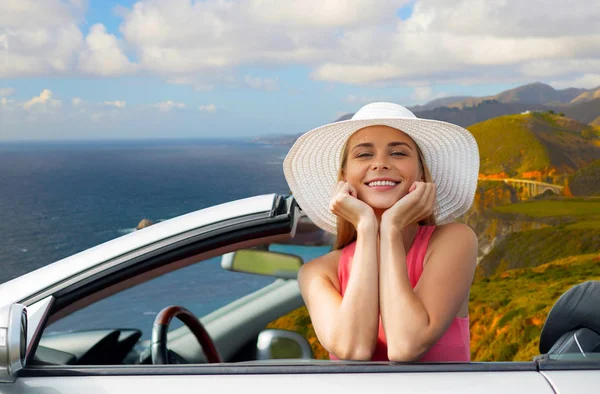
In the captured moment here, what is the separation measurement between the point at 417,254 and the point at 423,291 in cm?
20

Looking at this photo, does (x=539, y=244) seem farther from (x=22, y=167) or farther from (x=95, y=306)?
(x=22, y=167)

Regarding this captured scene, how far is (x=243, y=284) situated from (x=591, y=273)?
5302 millimetres

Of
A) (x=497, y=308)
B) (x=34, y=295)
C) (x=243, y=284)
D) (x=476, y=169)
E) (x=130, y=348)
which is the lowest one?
(x=497, y=308)

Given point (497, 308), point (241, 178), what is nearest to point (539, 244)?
point (497, 308)

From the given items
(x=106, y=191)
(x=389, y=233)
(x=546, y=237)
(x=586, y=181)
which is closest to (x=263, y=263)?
(x=389, y=233)

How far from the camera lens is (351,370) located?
1.12 m

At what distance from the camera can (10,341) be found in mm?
1015

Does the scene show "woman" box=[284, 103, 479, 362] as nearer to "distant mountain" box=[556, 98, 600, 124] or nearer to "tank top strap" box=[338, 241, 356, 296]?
"tank top strap" box=[338, 241, 356, 296]

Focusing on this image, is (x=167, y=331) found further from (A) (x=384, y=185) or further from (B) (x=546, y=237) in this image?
(B) (x=546, y=237)

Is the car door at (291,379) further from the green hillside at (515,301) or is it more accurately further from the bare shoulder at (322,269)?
the green hillside at (515,301)

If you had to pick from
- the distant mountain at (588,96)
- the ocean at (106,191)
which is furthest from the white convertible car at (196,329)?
the distant mountain at (588,96)

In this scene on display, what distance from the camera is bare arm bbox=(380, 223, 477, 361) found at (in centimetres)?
124

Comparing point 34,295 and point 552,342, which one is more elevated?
point 34,295

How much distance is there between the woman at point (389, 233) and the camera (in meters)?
1.29
